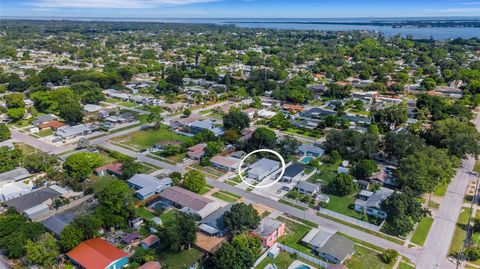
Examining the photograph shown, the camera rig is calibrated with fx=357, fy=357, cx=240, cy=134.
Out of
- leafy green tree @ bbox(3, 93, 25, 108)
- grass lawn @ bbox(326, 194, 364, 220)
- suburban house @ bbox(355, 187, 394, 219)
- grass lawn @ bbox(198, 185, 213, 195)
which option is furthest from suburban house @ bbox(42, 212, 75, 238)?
leafy green tree @ bbox(3, 93, 25, 108)

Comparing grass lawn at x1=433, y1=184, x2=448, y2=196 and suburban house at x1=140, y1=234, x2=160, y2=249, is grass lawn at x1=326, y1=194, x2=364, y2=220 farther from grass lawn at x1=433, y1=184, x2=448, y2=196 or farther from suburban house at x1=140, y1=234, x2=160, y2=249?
suburban house at x1=140, y1=234, x2=160, y2=249

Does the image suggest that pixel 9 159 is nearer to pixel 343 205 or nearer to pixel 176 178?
pixel 176 178

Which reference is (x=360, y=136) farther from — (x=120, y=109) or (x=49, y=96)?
(x=49, y=96)

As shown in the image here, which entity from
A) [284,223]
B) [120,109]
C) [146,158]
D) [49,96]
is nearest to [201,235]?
[284,223]

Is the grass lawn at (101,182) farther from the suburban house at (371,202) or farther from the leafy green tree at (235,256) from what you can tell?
the suburban house at (371,202)

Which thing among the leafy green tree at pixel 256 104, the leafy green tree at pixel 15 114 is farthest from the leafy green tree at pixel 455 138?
the leafy green tree at pixel 15 114
